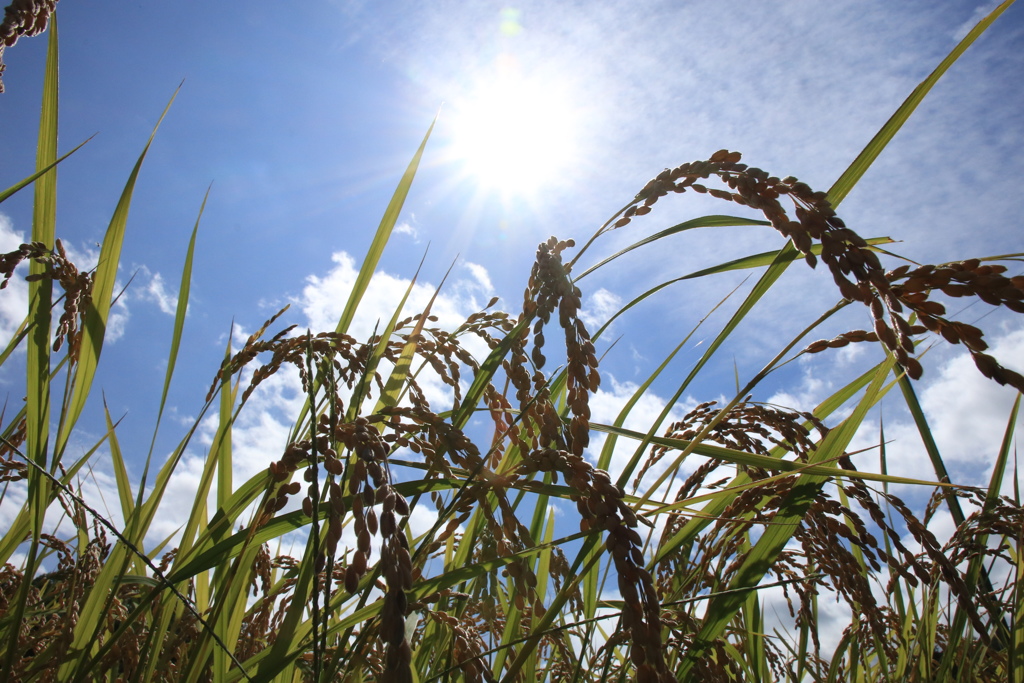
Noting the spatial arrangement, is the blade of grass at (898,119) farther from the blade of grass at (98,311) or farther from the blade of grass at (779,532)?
the blade of grass at (98,311)

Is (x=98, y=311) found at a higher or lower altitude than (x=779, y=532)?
higher

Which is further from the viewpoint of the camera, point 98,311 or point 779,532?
point 98,311

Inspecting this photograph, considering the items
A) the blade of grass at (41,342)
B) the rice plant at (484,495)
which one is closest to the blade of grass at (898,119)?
the rice plant at (484,495)

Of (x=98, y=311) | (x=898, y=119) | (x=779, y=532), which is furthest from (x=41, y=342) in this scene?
(x=898, y=119)

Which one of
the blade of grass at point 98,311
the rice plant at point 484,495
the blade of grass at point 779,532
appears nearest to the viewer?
the rice plant at point 484,495

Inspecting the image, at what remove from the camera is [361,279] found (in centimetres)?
179

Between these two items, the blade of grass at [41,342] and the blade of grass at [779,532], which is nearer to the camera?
the blade of grass at [41,342]

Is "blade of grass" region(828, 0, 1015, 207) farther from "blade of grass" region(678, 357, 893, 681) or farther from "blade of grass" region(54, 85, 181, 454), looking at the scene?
"blade of grass" region(54, 85, 181, 454)

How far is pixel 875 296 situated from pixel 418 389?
4.00ft

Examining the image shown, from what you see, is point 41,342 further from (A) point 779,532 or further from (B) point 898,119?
(B) point 898,119

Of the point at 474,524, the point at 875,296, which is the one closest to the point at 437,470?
the point at 474,524

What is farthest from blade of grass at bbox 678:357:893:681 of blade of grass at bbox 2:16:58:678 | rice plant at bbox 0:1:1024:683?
blade of grass at bbox 2:16:58:678

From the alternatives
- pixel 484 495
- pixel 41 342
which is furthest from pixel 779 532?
pixel 41 342

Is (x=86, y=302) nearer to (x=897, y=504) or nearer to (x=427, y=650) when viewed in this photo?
(x=427, y=650)
